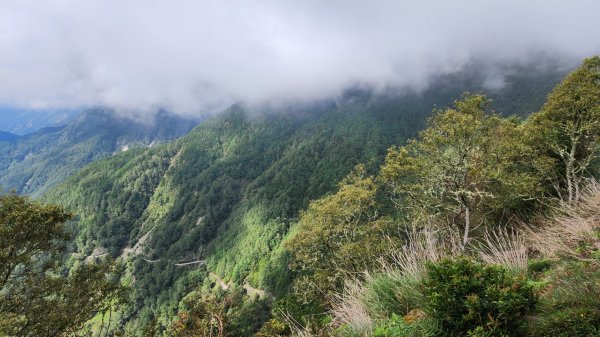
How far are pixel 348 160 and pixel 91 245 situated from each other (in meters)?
145

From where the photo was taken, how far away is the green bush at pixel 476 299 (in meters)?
4.26

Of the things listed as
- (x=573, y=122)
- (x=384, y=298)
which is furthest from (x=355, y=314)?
(x=573, y=122)

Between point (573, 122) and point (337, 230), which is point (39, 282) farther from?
point (573, 122)

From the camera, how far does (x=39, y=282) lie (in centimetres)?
1428

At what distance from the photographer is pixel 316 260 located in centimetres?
2283

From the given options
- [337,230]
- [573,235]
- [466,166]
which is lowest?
[337,230]

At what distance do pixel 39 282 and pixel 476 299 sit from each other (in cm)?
1599

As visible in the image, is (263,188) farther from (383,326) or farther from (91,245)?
(383,326)

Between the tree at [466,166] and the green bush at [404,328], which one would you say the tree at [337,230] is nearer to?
the tree at [466,166]

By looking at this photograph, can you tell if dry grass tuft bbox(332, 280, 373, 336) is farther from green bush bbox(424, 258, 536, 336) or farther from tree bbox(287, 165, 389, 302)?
tree bbox(287, 165, 389, 302)

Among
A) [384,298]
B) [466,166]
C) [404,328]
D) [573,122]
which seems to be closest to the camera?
[404,328]

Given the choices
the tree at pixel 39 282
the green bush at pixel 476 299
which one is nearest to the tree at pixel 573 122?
the green bush at pixel 476 299

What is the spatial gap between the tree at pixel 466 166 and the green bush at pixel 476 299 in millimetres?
10479

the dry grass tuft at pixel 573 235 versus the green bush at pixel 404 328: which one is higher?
the green bush at pixel 404 328
